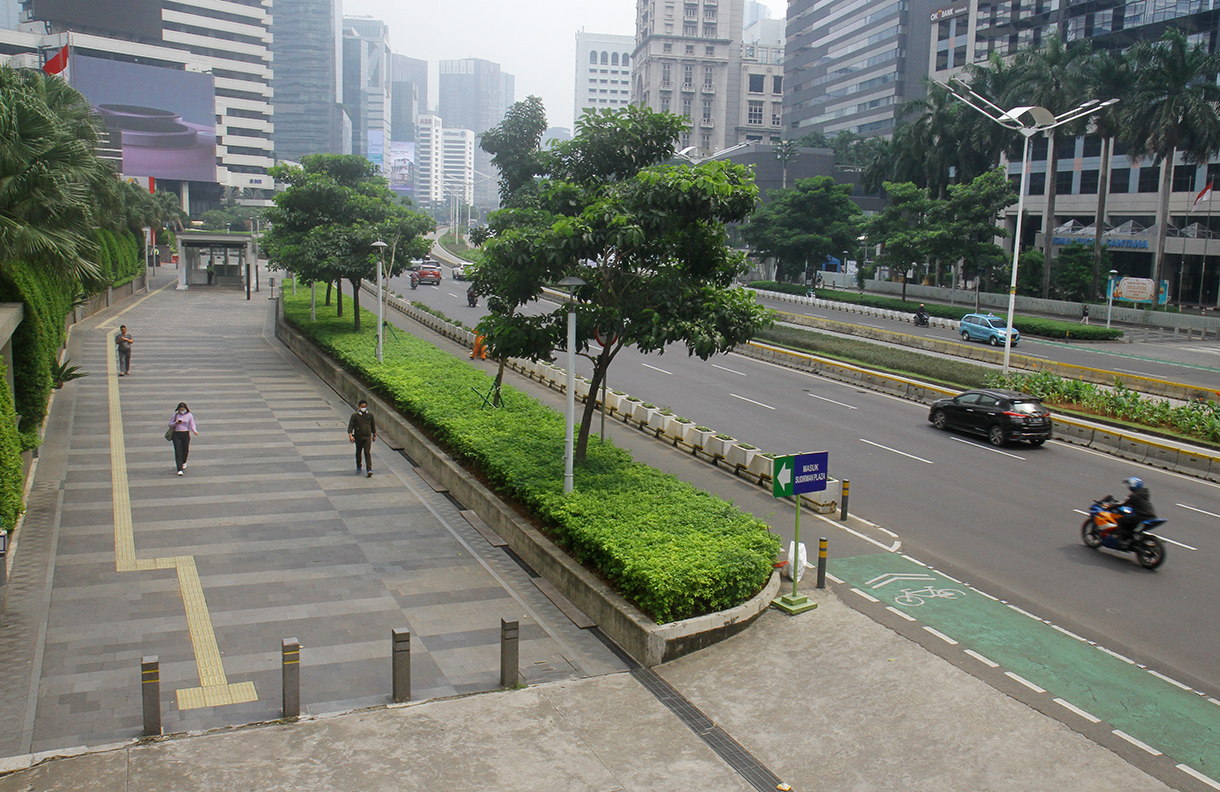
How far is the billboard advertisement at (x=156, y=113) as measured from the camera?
110750 millimetres

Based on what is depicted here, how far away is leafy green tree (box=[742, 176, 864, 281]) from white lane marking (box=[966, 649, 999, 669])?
59032mm

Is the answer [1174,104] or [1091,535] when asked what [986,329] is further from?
[1091,535]

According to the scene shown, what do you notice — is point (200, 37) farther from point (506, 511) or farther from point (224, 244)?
point (506, 511)

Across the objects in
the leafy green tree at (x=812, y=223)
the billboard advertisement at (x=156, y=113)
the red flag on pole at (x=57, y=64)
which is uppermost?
the billboard advertisement at (x=156, y=113)

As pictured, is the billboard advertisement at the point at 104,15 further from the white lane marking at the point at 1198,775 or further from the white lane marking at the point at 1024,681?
the white lane marking at the point at 1198,775

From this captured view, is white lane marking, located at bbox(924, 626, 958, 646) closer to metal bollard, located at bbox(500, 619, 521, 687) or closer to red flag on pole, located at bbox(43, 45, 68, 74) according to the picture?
metal bollard, located at bbox(500, 619, 521, 687)

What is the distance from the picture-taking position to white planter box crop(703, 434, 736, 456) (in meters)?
21.2

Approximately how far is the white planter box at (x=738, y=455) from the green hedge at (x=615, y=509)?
3.57 m

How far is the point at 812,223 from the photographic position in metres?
69.2

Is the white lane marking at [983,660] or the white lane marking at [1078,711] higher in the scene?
the white lane marking at [983,660]

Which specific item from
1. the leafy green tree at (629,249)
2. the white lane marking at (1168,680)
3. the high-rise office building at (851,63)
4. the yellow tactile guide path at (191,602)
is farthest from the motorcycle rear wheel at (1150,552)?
the high-rise office building at (851,63)

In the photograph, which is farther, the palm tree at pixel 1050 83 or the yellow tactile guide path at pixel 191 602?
the palm tree at pixel 1050 83

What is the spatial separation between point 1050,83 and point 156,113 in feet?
329

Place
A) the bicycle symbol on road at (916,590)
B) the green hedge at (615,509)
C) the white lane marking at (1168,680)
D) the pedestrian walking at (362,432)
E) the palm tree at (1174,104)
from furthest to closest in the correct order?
the palm tree at (1174,104), the pedestrian walking at (362,432), the bicycle symbol on road at (916,590), the green hedge at (615,509), the white lane marking at (1168,680)
